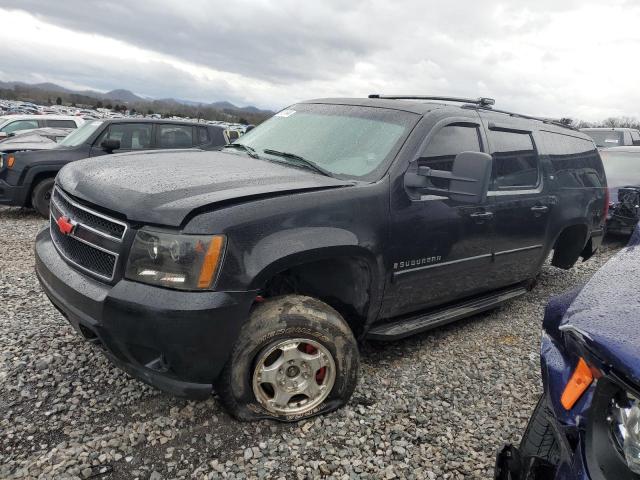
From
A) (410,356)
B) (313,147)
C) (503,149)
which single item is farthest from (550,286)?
(313,147)

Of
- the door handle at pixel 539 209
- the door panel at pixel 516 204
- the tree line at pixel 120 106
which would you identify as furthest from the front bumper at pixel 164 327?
the tree line at pixel 120 106

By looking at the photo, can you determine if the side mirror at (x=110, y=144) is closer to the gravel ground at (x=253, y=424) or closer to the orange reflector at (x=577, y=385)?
the gravel ground at (x=253, y=424)

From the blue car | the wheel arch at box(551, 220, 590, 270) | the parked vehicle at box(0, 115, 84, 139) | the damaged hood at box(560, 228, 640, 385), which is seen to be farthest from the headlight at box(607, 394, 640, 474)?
the parked vehicle at box(0, 115, 84, 139)

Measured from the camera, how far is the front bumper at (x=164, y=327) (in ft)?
6.95

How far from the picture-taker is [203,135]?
9094 millimetres

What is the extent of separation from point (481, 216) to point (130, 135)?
693 centimetres

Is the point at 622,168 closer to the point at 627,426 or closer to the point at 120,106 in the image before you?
the point at 627,426

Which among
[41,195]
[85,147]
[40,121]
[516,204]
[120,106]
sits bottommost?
[120,106]

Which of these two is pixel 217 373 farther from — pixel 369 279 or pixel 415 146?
pixel 415 146

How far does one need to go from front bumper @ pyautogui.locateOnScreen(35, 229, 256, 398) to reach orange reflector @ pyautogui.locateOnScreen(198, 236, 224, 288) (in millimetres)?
56

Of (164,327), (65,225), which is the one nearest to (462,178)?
(164,327)

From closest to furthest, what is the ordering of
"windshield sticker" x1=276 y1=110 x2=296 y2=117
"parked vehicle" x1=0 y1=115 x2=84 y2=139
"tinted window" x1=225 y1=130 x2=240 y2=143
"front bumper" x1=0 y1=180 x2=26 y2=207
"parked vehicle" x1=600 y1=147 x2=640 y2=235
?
1. "windshield sticker" x1=276 y1=110 x2=296 y2=117
2. "front bumper" x1=0 y1=180 x2=26 y2=207
3. "parked vehicle" x1=600 y1=147 x2=640 y2=235
4. "tinted window" x1=225 y1=130 x2=240 y2=143
5. "parked vehicle" x1=0 y1=115 x2=84 y2=139

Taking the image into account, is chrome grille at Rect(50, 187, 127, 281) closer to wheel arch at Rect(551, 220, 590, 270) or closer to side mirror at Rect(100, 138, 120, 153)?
wheel arch at Rect(551, 220, 590, 270)

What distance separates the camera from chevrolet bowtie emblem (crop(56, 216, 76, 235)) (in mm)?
2518
